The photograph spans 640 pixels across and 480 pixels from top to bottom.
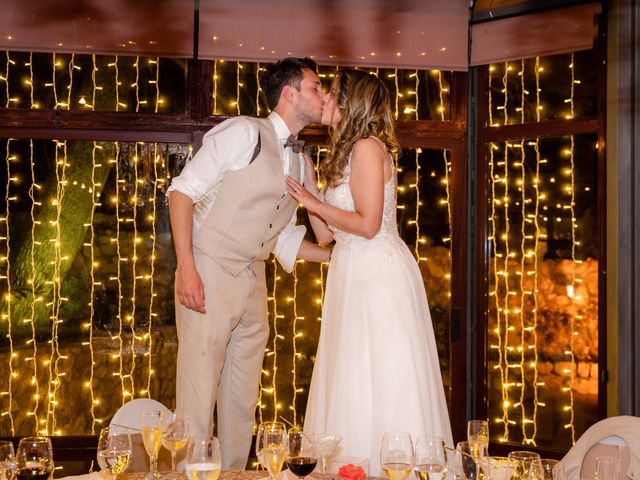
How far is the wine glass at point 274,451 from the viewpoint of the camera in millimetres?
1536

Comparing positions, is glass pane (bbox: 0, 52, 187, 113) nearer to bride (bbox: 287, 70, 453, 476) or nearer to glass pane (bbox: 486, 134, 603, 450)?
bride (bbox: 287, 70, 453, 476)

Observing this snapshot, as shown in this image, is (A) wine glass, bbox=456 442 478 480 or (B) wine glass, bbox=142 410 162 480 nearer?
(A) wine glass, bbox=456 442 478 480

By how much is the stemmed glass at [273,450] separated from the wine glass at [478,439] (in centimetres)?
36

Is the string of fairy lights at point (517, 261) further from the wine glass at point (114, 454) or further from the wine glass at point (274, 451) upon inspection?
the wine glass at point (114, 454)

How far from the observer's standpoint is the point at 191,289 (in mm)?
2910

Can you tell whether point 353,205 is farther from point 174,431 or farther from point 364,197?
point 174,431

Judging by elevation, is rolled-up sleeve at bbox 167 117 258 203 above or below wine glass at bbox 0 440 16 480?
above

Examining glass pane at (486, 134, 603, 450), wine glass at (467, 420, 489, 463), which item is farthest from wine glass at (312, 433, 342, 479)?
glass pane at (486, 134, 603, 450)

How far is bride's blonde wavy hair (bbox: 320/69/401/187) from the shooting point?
9.94 feet

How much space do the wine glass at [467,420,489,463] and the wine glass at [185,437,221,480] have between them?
488mm

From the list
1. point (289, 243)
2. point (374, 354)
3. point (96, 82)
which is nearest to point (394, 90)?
point (289, 243)

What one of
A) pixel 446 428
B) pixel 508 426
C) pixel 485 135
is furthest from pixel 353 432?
pixel 485 135

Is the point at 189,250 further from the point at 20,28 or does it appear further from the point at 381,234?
the point at 20,28

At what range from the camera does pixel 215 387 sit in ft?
9.94
